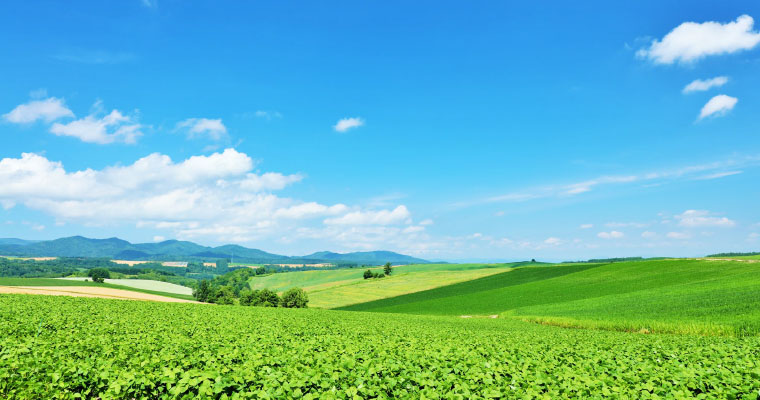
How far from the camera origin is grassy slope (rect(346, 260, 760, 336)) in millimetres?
34000

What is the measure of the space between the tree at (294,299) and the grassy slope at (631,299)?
10417mm

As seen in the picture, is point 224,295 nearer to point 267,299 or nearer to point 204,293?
point 204,293

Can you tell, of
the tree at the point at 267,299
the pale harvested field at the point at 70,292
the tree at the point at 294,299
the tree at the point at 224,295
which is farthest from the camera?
the tree at the point at 224,295

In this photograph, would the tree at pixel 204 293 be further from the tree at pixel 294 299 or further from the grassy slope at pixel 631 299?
the grassy slope at pixel 631 299

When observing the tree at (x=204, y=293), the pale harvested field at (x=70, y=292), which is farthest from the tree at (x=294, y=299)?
the tree at (x=204, y=293)

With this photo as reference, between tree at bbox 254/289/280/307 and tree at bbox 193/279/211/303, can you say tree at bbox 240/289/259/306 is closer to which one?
tree at bbox 254/289/280/307

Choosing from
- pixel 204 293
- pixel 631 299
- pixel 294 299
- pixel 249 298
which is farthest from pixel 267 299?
pixel 631 299

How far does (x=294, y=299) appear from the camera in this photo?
250 feet

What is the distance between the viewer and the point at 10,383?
6797 millimetres

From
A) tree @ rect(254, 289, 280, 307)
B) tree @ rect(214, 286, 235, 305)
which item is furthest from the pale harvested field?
tree @ rect(214, 286, 235, 305)

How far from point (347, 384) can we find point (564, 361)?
7.95 m

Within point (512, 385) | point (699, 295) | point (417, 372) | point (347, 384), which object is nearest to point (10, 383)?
point (347, 384)

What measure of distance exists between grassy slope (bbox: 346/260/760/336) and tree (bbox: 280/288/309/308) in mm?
10417

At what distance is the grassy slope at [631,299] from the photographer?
112 feet
